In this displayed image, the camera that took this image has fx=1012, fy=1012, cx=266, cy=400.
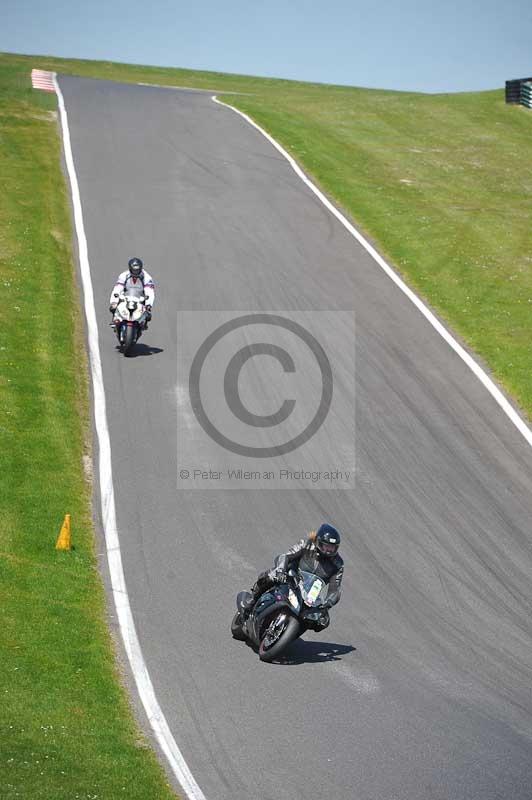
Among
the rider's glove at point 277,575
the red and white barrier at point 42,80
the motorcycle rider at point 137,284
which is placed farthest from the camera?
the red and white barrier at point 42,80

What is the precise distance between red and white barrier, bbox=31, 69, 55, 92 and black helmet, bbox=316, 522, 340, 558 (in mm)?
42272

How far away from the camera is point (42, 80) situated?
52.8 m

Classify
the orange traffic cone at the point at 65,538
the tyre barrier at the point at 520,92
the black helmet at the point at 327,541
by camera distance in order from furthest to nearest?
the tyre barrier at the point at 520,92
the orange traffic cone at the point at 65,538
the black helmet at the point at 327,541

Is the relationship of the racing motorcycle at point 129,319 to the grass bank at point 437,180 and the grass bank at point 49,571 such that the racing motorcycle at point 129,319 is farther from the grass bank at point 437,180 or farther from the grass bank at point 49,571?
the grass bank at point 437,180

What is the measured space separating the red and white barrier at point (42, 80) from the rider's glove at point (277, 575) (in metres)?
41.8

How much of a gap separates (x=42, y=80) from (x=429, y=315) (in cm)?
3361

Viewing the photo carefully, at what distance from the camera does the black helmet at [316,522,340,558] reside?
12336 millimetres

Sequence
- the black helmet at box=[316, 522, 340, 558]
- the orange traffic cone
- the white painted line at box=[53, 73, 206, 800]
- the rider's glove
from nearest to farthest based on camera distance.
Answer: the white painted line at box=[53, 73, 206, 800], the black helmet at box=[316, 522, 340, 558], the rider's glove, the orange traffic cone

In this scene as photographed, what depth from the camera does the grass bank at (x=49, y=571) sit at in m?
9.77

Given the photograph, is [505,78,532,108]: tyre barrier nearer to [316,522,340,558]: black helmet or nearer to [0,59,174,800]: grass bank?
[0,59,174,800]: grass bank

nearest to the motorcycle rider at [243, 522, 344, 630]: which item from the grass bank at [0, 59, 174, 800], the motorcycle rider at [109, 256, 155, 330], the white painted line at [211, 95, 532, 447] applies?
the grass bank at [0, 59, 174, 800]

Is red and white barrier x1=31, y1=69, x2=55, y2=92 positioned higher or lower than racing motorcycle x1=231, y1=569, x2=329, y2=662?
higher

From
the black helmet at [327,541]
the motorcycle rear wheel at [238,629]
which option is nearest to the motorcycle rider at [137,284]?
the motorcycle rear wheel at [238,629]

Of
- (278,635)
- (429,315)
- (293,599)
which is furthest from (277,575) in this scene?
(429,315)
